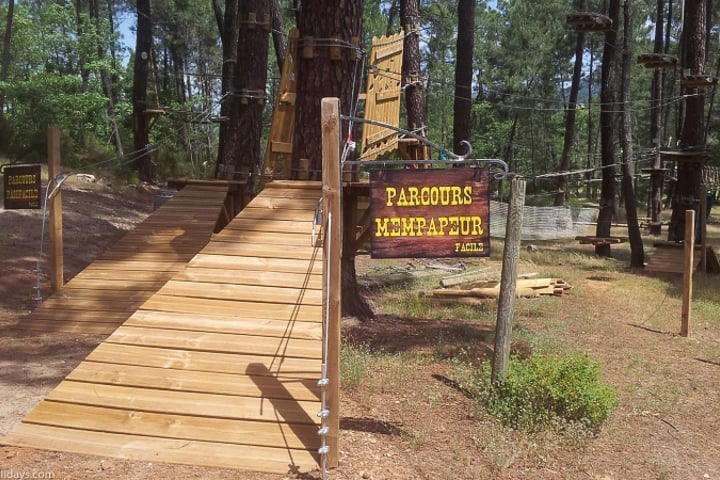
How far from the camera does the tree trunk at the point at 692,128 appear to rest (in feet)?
50.2

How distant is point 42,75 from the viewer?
30.0 metres

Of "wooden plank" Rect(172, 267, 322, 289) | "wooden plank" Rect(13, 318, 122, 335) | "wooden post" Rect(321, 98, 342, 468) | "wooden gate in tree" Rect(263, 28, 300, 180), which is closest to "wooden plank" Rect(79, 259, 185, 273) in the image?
"wooden plank" Rect(13, 318, 122, 335)

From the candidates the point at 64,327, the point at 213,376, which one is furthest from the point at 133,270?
the point at 213,376

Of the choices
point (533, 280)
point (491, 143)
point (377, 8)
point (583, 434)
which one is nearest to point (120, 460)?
point (583, 434)

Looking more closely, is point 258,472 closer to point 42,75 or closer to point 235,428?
point 235,428

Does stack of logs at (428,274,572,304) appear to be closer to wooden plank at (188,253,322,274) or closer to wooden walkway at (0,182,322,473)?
wooden plank at (188,253,322,274)

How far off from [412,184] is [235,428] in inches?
77.7

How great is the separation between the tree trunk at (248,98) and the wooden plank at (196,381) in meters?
6.36

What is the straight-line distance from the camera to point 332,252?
3779 mm

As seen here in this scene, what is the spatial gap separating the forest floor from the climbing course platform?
1.17 feet

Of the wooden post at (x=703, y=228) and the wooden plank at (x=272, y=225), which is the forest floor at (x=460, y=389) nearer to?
the wooden plank at (x=272, y=225)

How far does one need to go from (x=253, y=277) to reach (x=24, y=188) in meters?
4.29

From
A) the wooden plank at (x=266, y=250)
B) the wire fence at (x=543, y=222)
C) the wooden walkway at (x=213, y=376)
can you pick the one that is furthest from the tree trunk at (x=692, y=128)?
the wooden walkway at (x=213, y=376)

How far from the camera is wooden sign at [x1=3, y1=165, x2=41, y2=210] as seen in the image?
7.84 m
